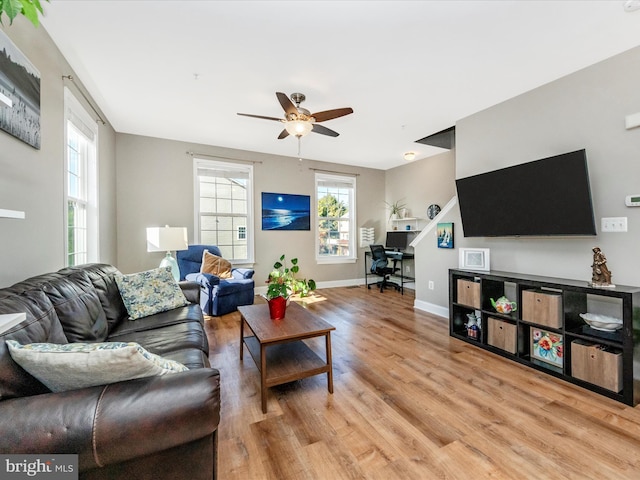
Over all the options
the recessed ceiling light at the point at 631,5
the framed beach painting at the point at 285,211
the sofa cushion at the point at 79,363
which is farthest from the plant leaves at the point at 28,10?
the framed beach painting at the point at 285,211

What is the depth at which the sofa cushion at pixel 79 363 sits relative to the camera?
877mm

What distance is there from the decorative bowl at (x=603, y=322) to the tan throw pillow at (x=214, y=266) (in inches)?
163

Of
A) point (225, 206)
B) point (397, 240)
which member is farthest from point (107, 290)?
point (397, 240)

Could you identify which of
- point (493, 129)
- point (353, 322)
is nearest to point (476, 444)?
point (353, 322)

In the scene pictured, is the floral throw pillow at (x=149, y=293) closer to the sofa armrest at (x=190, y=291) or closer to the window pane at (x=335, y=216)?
the sofa armrest at (x=190, y=291)

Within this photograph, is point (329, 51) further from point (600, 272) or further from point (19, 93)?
point (600, 272)

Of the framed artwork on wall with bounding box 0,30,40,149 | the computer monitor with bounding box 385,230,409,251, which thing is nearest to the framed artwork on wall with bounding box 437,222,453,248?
the computer monitor with bounding box 385,230,409,251

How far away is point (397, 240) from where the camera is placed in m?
5.92

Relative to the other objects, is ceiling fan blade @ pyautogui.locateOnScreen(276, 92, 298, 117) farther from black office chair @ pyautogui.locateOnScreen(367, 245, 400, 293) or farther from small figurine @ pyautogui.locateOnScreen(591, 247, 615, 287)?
black office chair @ pyautogui.locateOnScreen(367, 245, 400, 293)

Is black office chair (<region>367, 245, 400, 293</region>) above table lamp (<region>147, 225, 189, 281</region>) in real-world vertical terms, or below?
below

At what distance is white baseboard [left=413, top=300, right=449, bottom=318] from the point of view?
3.79m

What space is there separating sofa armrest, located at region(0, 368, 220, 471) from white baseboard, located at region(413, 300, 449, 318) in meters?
3.53

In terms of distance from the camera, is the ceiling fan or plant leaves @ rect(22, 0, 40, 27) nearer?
plant leaves @ rect(22, 0, 40, 27)

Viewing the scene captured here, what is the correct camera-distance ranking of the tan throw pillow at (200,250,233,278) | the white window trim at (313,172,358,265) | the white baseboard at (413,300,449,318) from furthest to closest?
the white window trim at (313,172,358,265) → the tan throw pillow at (200,250,233,278) → the white baseboard at (413,300,449,318)
